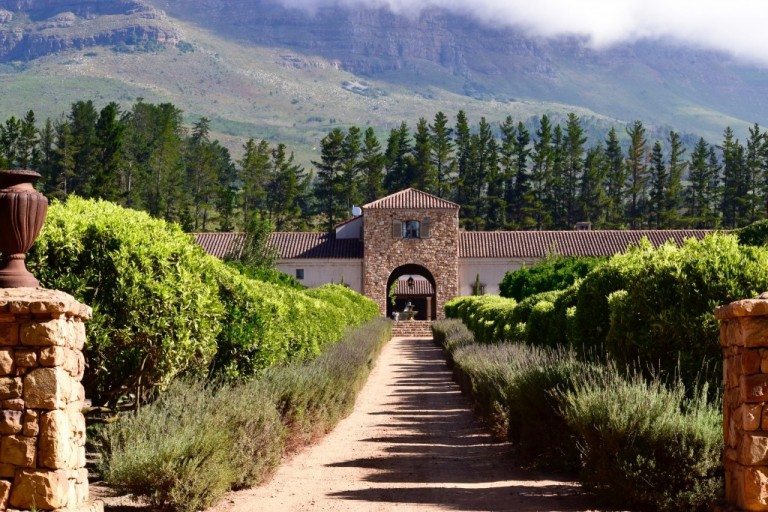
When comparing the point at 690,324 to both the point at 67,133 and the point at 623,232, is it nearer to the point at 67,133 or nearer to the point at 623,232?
the point at 623,232

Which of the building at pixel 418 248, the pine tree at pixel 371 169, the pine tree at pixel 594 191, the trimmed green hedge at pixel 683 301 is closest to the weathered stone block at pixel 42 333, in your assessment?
the trimmed green hedge at pixel 683 301

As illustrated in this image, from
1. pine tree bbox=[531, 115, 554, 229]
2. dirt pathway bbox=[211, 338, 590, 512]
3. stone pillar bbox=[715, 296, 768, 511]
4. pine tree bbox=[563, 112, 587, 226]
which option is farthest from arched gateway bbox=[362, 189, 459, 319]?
stone pillar bbox=[715, 296, 768, 511]

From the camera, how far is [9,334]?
17.9 feet

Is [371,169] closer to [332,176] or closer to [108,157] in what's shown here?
[332,176]

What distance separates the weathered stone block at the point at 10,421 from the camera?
5383 mm

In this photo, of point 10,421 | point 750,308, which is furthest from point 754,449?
point 10,421

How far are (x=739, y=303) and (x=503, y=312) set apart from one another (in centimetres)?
1368

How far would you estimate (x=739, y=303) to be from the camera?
5.54 metres

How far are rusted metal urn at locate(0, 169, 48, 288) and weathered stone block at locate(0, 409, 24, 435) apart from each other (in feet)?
3.52

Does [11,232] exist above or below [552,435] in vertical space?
above

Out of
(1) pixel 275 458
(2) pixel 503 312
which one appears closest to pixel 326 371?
(1) pixel 275 458

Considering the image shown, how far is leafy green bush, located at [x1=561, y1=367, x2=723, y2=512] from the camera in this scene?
6.46 m

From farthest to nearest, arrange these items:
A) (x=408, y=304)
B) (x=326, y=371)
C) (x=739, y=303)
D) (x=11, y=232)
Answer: (x=408, y=304) → (x=326, y=371) → (x=11, y=232) → (x=739, y=303)

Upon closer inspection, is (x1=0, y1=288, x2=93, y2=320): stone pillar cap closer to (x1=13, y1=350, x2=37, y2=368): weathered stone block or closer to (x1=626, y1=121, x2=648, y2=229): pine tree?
(x1=13, y1=350, x2=37, y2=368): weathered stone block
